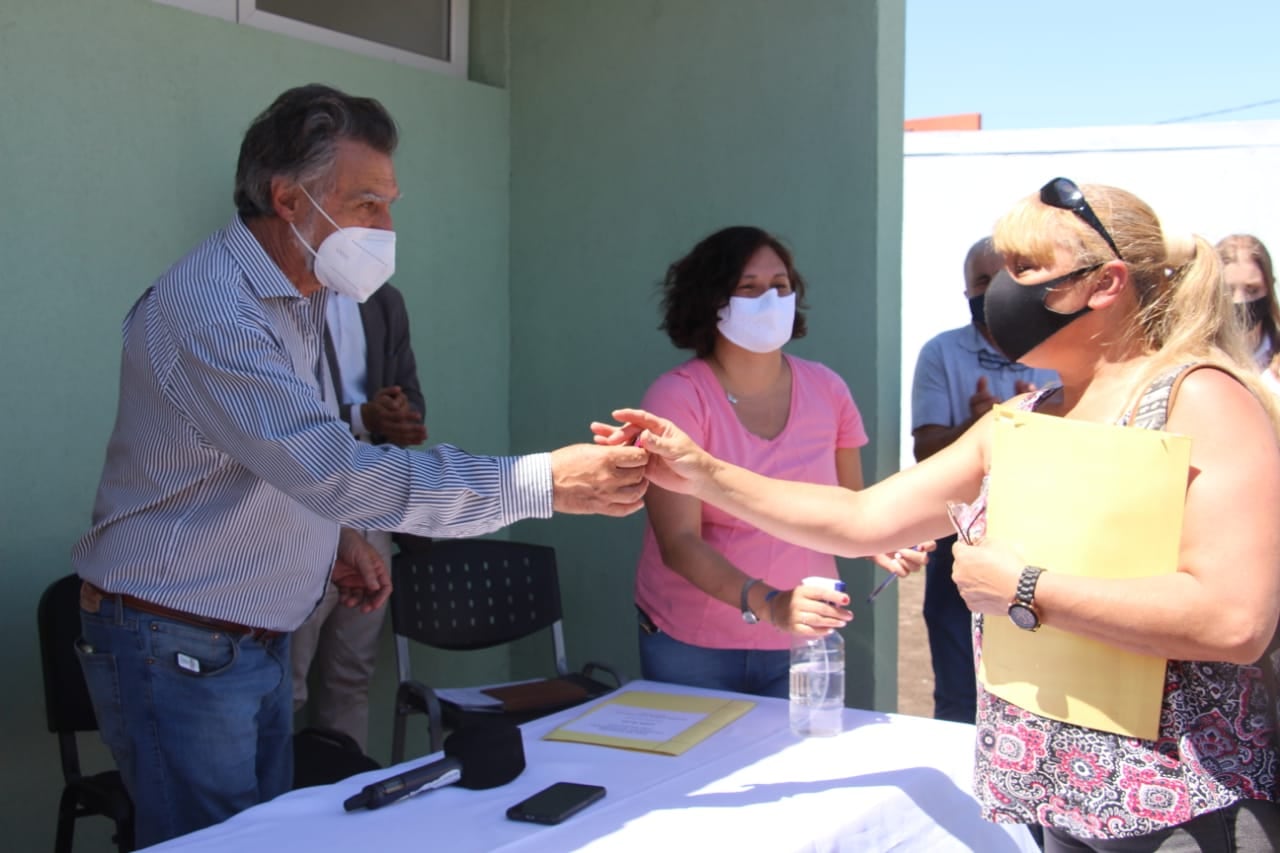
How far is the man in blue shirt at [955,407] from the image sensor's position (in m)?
3.99

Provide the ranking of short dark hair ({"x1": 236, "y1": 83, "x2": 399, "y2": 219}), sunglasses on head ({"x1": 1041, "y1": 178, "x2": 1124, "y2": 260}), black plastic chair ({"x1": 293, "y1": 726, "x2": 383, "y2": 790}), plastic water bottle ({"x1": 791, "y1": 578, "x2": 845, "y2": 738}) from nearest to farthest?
1. sunglasses on head ({"x1": 1041, "y1": 178, "x2": 1124, "y2": 260})
2. short dark hair ({"x1": 236, "y1": 83, "x2": 399, "y2": 219})
3. plastic water bottle ({"x1": 791, "y1": 578, "x2": 845, "y2": 738})
4. black plastic chair ({"x1": 293, "y1": 726, "x2": 383, "y2": 790})

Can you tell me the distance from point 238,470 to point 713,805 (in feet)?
3.34

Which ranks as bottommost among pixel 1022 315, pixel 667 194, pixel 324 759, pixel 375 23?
pixel 324 759

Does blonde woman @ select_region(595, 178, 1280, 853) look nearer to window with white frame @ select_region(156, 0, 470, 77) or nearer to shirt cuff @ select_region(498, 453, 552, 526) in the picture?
shirt cuff @ select_region(498, 453, 552, 526)

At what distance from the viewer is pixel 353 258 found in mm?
2279

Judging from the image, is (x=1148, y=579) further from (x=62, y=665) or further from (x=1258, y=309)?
(x=1258, y=309)

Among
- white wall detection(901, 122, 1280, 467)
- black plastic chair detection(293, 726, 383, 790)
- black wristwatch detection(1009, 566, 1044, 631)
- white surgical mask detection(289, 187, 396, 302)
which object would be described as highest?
white wall detection(901, 122, 1280, 467)

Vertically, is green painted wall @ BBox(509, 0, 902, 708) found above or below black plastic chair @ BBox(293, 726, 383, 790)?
above

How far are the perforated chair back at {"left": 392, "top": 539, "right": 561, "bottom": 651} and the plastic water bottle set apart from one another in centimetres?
119

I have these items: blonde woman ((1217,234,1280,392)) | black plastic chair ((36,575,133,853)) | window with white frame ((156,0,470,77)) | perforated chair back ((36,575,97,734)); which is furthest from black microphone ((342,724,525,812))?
blonde woman ((1217,234,1280,392))

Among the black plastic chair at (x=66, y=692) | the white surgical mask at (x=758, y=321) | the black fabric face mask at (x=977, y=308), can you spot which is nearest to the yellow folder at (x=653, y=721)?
the white surgical mask at (x=758, y=321)

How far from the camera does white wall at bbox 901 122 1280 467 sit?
40.2 feet

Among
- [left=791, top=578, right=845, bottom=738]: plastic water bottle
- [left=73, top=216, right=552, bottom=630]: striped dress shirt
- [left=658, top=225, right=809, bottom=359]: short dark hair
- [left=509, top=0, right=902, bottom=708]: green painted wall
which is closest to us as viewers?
[left=73, top=216, right=552, bottom=630]: striped dress shirt

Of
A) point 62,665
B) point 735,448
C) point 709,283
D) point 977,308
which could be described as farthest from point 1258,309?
point 62,665
